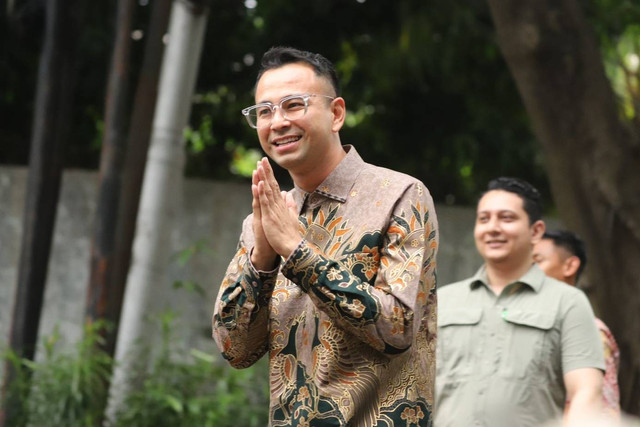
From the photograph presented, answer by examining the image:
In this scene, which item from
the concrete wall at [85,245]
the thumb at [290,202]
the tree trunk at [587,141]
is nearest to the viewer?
the thumb at [290,202]

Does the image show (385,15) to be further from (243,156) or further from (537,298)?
(537,298)

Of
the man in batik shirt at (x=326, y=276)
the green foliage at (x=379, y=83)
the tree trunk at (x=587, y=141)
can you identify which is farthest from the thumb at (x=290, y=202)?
the green foliage at (x=379, y=83)

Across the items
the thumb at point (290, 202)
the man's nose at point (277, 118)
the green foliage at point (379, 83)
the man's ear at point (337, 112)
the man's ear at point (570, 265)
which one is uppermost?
the green foliage at point (379, 83)

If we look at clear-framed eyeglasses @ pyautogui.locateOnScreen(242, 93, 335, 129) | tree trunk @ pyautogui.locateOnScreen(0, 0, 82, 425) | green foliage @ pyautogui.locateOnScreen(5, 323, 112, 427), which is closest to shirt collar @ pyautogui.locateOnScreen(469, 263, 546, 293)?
clear-framed eyeglasses @ pyautogui.locateOnScreen(242, 93, 335, 129)

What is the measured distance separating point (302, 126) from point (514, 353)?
1863mm

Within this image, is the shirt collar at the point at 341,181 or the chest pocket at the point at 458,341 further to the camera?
the chest pocket at the point at 458,341

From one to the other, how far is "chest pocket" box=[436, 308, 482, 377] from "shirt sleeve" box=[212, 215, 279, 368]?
162cm

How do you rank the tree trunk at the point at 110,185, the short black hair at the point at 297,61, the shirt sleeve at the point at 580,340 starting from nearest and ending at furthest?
the short black hair at the point at 297,61 < the shirt sleeve at the point at 580,340 < the tree trunk at the point at 110,185

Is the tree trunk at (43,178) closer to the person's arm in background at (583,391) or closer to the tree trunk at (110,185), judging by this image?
the tree trunk at (110,185)

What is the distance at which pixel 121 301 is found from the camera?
6219 mm

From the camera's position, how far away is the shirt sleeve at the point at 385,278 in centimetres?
243

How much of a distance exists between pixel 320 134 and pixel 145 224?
3779 millimetres

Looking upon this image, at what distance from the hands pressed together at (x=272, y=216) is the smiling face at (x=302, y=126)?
164 mm

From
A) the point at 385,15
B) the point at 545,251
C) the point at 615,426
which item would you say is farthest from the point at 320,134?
the point at 385,15
